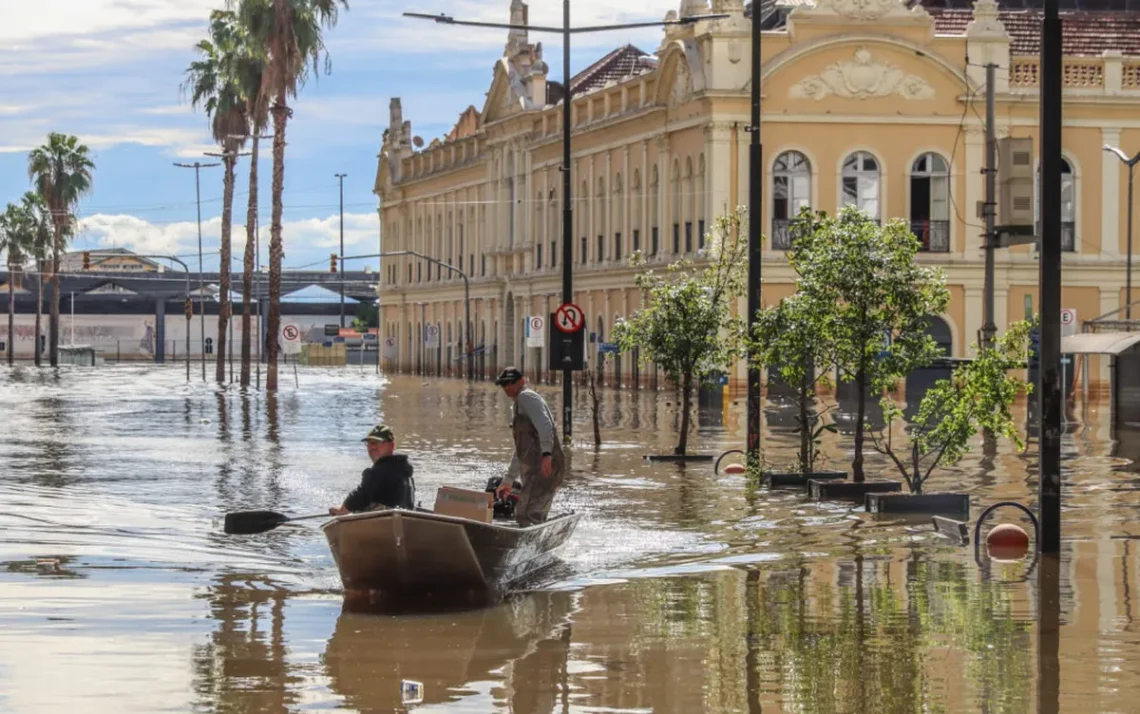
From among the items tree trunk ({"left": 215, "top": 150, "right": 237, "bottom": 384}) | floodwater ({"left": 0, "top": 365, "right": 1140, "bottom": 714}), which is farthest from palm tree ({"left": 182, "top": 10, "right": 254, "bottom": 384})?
floodwater ({"left": 0, "top": 365, "right": 1140, "bottom": 714})

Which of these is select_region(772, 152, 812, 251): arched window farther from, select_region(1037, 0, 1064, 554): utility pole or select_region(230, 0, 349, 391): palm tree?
select_region(1037, 0, 1064, 554): utility pole

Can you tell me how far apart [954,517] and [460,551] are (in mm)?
8579

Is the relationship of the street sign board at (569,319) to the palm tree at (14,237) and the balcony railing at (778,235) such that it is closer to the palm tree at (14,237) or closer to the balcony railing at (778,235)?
the balcony railing at (778,235)

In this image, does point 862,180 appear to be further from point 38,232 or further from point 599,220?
point 38,232

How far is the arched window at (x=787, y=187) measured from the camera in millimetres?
66000

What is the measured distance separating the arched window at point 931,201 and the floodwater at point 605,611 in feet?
122

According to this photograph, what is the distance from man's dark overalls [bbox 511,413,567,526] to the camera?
16.7 meters

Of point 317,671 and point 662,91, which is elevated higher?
point 662,91

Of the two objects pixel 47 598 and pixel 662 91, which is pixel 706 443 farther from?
pixel 662 91

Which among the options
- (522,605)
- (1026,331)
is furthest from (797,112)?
(522,605)

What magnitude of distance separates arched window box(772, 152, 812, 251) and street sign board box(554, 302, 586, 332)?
99.9 feet

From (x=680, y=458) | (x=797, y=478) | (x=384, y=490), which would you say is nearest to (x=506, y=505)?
(x=384, y=490)

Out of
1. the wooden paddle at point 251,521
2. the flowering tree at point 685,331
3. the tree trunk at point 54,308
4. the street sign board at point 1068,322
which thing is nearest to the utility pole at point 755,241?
the flowering tree at point 685,331

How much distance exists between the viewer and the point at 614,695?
11438 mm
